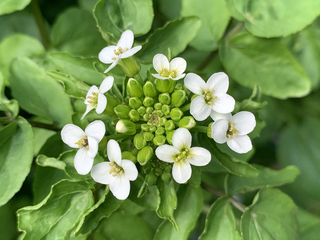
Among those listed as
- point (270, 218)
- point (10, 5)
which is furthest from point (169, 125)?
point (10, 5)

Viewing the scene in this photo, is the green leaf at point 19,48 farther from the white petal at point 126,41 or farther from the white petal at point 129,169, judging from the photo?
the white petal at point 129,169

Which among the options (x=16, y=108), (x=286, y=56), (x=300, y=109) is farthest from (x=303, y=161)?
(x=16, y=108)

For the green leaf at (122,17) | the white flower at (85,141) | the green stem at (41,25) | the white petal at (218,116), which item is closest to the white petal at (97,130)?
the white flower at (85,141)

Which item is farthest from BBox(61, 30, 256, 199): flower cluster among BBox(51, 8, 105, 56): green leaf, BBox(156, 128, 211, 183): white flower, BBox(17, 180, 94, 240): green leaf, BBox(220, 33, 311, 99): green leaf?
BBox(51, 8, 105, 56): green leaf

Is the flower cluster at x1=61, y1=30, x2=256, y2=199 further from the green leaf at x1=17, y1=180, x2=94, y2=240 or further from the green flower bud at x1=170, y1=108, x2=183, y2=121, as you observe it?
the green leaf at x1=17, y1=180, x2=94, y2=240

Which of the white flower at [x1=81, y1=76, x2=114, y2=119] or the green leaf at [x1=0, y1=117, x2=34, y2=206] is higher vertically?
the white flower at [x1=81, y1=76, x2=114, y2=119]

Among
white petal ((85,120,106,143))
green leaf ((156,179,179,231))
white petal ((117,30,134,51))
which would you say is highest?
white petal ((117,30,134,51))
